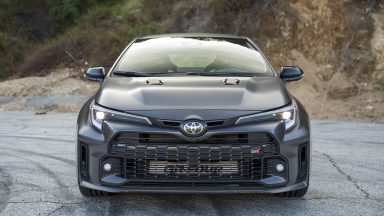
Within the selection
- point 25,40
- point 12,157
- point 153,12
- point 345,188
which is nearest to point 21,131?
point 12,157

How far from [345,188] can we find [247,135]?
189 cm

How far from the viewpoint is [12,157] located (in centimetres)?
894

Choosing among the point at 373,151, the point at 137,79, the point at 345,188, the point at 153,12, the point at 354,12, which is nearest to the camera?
the point at 137,79

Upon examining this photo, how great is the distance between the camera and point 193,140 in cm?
530

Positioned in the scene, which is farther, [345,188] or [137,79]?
[345,188]

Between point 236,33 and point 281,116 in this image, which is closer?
point 281,116

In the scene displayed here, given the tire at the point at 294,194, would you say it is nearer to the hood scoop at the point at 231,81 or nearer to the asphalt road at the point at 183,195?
the asphalt road at the point at 183,195

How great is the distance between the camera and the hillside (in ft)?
61.5

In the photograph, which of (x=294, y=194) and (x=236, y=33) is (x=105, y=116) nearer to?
(x=294, y=194)

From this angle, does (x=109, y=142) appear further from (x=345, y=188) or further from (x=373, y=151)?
(x=373, y=151)

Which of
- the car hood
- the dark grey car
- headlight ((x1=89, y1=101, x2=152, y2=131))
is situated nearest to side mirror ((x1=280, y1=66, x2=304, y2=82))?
the car hood

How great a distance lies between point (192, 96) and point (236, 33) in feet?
54.5

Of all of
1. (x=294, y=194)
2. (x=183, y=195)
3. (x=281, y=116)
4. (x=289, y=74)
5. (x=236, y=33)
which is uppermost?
(x=281, y=116)

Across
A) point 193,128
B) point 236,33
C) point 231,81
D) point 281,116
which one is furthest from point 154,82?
point 236,33
